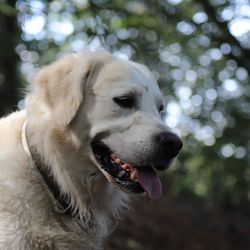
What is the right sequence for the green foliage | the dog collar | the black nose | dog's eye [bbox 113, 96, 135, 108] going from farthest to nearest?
1. the green foliage
2. dog's eye [bbox 113, 96, 135, 108]
3. the dog collar
4. the black nose

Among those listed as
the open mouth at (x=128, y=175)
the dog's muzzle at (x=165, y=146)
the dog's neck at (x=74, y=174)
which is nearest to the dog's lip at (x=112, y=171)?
the open mouth at (x=128, y=175)

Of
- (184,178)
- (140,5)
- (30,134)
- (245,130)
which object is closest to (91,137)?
(30,134)

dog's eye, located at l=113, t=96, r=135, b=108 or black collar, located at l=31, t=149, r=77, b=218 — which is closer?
black collar, located at l=31, t=149, r=77, b=218

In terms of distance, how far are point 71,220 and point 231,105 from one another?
36.4 feet

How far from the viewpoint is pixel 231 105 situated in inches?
565

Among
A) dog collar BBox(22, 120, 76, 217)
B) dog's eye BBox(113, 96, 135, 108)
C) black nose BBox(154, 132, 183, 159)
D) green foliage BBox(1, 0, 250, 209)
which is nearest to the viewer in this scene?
black nose BBox(154, 132, 183, 159)

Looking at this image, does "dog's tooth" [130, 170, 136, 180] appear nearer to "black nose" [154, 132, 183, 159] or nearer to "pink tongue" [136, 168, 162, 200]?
"pink tongue" [136, 168, 162, 200]

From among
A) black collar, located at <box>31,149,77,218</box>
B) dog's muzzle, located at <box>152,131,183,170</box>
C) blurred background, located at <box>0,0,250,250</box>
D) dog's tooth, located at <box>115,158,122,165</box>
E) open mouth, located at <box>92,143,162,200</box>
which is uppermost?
dog's muzzle, located at <box>152,131,183,170</box>

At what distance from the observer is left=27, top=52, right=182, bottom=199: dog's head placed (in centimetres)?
368

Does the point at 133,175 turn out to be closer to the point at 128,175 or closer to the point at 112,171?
the point at 128,175

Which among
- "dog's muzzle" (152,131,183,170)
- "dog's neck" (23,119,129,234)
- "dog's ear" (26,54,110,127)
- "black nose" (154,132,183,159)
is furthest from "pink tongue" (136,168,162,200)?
"dog's ear" (26,54,110,127)

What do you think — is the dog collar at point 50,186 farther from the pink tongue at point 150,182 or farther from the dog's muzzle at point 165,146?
the dog's muzzle at point 165,146

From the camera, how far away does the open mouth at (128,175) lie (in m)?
3.71

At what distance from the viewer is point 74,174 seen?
3.90m
